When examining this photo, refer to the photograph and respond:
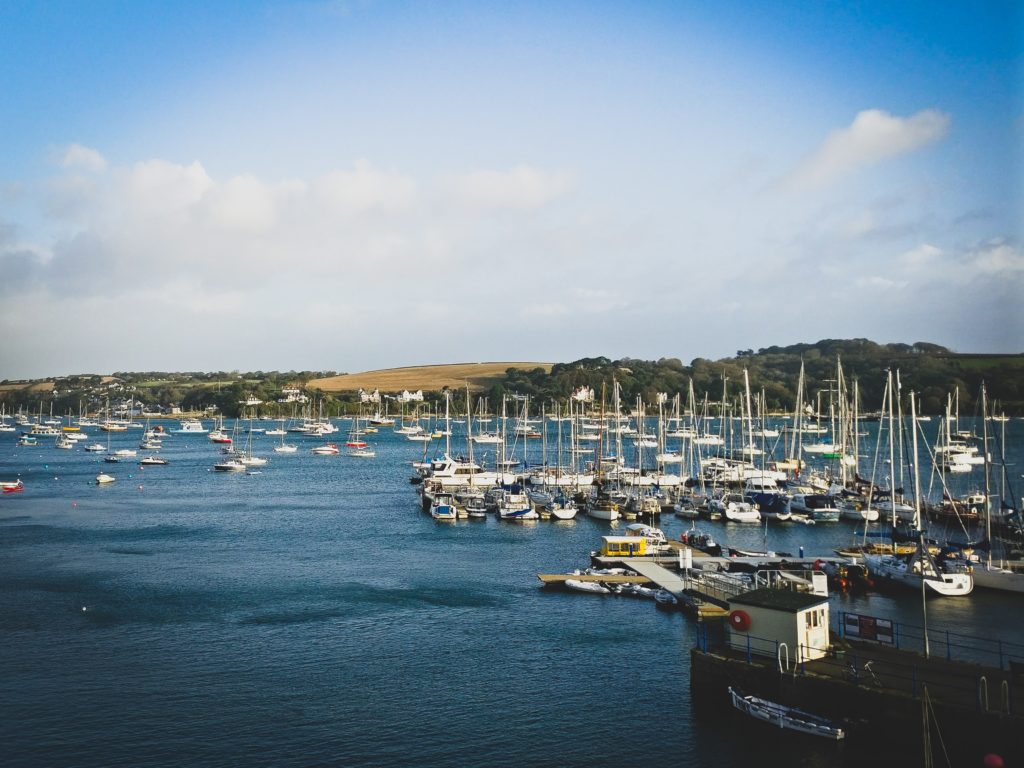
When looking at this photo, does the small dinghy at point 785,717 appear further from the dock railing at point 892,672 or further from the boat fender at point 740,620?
the boat fender at point 740,620

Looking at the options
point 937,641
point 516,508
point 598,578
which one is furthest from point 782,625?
point 516,508

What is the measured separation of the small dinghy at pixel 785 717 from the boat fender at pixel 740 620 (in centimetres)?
193

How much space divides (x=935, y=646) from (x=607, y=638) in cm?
1251

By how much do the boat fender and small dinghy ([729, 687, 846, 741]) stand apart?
1.93 m

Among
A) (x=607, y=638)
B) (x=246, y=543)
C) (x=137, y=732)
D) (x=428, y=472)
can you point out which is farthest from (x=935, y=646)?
(x=428, y=472)

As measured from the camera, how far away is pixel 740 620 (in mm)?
26828

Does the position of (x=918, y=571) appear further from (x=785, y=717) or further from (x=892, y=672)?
(x=785, y=717)

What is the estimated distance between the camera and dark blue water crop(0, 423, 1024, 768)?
24.0 metres

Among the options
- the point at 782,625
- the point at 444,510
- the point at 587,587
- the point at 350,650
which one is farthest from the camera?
the point at 444,510

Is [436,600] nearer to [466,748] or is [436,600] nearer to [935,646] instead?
[466,748]

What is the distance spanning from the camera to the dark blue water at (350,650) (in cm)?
2405

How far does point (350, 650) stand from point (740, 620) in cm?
1530

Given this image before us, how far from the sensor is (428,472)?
3932 inches

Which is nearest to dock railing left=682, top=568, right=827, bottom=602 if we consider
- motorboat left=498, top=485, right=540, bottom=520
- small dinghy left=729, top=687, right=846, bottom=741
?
small dinghy left=729, top=687, right=846, bottom=741
